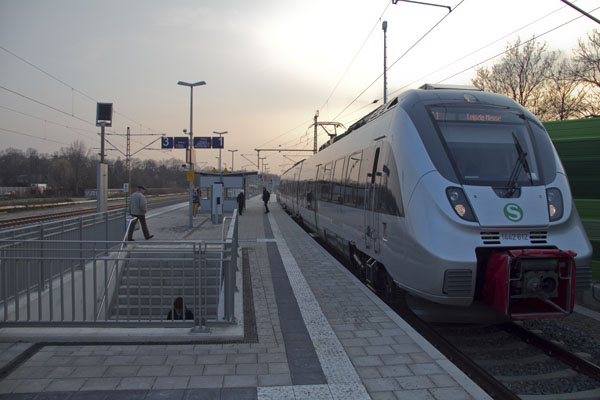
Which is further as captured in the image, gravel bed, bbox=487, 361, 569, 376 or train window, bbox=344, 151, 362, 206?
train window, bbox=344, 151, 362, 206

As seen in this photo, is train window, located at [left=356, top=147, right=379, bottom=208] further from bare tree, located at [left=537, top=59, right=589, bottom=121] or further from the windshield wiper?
bare tree, located at [left=537, top=59, right=589, bottom=121]

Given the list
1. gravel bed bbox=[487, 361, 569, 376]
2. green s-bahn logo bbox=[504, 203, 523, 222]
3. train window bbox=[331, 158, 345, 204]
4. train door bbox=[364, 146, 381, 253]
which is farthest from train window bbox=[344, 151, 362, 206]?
gravel bed bbox=[487, 361, 569, 376]

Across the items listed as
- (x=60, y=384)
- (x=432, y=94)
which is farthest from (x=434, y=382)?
(x=432, y=94)

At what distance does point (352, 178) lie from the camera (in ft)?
27.0

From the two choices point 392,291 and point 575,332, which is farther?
point 392,291

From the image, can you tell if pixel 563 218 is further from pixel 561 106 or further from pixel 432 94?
pixel 561 106

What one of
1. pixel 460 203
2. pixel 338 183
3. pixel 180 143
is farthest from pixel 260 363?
pixel 180 143

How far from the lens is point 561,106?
27125 mm

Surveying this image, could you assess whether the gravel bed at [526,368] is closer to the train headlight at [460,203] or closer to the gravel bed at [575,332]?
the gravel bed at [575,332]

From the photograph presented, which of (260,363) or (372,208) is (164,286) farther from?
(372,208)

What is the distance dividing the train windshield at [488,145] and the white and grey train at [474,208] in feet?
0.04

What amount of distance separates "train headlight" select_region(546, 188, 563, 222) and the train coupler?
0.51 m

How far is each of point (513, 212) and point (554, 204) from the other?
63 centimetres

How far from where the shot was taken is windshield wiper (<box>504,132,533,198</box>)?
507 centimetres
